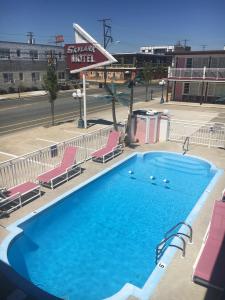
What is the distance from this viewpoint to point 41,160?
12.2 m

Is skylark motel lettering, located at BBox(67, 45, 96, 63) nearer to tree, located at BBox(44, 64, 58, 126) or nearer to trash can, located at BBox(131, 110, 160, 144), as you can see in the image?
tree, located at BBox(44, 64, 58, 126)

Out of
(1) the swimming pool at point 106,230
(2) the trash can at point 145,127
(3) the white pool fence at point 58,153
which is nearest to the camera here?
(1) the swimming pool at point 106,230

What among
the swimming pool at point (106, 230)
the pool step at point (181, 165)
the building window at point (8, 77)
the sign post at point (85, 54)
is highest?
the sign post at point (85, 54)

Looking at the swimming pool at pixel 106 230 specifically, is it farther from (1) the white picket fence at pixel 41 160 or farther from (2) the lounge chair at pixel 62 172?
(1) the white picket fence at pixel 41 160

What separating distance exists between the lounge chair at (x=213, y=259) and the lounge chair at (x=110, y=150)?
699 cm

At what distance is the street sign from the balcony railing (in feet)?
56.1

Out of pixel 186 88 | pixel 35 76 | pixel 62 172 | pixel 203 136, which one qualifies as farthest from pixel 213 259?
pixel 35 76

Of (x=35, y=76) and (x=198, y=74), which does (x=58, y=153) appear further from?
(x=35, y=76)

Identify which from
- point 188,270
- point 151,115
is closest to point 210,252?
point 188,270

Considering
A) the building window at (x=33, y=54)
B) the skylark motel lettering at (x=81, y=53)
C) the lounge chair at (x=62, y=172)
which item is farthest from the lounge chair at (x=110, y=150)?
the building window at (x=33, y=54)

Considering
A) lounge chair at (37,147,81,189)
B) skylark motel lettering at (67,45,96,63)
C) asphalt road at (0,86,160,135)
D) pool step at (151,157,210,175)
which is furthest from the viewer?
asphalt road at (0,86,160,135)

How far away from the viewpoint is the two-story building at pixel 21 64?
44.0 m

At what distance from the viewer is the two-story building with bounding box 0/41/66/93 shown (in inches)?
1732

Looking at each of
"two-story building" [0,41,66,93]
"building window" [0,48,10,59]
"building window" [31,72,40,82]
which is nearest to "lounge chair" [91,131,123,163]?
"two-story building" [0,41,66,93]
